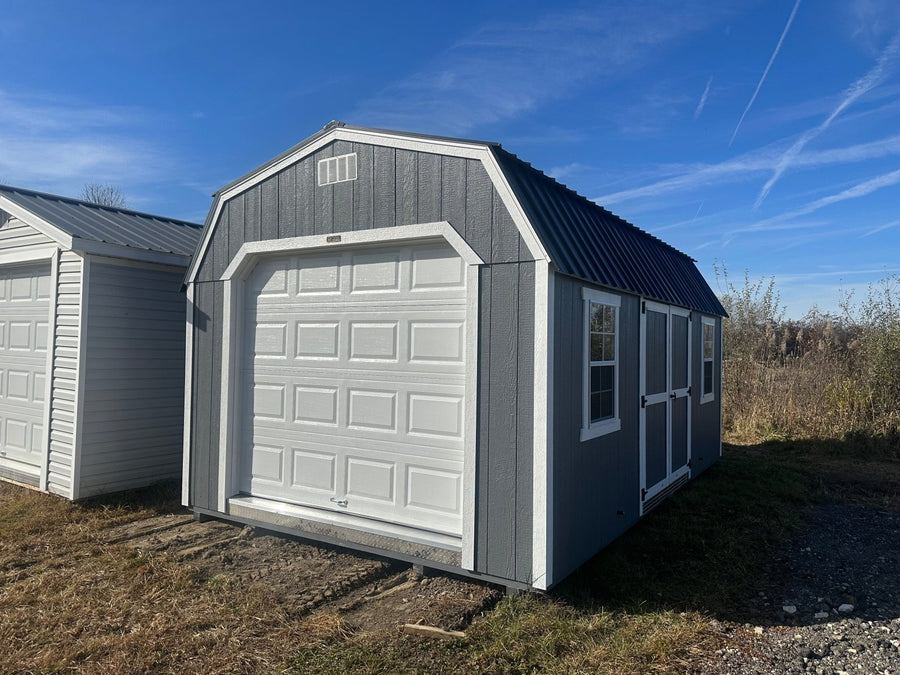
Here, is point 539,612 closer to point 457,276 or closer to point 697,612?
point 697,612

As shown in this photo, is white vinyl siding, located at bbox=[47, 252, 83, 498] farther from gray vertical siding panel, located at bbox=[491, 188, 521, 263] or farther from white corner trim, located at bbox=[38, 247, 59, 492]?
gray vertical siding panel, located at bbox=[491, 188, 521, 263]

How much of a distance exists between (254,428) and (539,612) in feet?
9.88

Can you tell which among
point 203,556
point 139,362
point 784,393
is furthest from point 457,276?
point 784,393

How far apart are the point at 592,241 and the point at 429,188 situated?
1.39m

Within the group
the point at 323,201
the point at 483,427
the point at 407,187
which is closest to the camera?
the point at 483,427

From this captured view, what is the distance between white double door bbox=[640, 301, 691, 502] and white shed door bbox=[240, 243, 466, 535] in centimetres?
209

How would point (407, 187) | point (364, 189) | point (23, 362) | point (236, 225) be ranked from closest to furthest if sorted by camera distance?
point (407, 187), point (364, 189), point (236, 225), point (23, 362)

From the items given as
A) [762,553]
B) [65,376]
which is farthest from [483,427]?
[65,376]

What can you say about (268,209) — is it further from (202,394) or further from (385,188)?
(202,394)

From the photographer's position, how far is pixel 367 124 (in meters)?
4.41

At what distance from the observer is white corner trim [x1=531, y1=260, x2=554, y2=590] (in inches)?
137

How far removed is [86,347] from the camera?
587cm

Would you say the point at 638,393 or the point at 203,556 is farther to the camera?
the point at 638,393

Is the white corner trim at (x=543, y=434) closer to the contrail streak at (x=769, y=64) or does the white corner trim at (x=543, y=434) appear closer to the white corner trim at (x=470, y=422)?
the white corner trim at (x=470, y=422)
